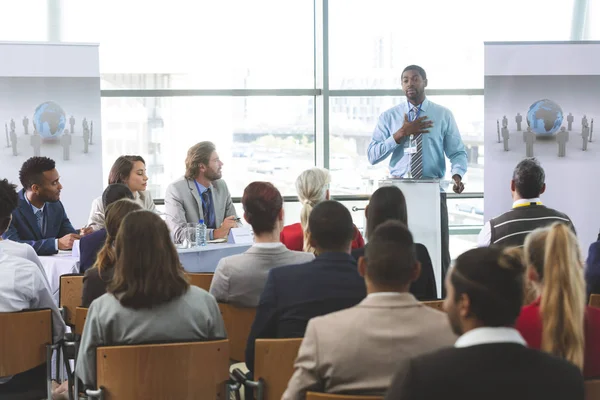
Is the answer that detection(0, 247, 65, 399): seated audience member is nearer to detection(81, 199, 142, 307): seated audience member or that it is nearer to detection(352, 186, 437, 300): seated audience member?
detection(81, 199, 142, 307): seated audience member

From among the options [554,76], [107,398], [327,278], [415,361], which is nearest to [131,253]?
[107,398]

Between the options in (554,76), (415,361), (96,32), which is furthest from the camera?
(96,32)

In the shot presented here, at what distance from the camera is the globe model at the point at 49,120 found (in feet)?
21.9

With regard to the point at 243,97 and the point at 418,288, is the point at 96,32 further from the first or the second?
the point at 418,288

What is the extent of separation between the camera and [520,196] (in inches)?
169

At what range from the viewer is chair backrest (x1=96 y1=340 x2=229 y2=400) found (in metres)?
2.50

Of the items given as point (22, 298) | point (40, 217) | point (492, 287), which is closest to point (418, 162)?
point (40, 217)

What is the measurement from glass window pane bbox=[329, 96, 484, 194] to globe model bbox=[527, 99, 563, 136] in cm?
148

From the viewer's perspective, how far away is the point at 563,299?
221 cm

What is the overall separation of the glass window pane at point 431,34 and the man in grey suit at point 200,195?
8.09ft

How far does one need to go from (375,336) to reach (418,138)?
441 cm

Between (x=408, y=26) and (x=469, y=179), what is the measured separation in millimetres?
1741

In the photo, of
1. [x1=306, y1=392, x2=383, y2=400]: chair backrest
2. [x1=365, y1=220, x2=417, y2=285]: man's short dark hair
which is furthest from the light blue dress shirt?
[x1=306, y1=392, x2=383, y2=400]: chair backrest

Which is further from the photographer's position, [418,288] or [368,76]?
[368,76]
